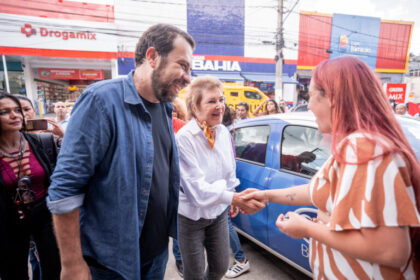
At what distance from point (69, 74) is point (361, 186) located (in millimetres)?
19798

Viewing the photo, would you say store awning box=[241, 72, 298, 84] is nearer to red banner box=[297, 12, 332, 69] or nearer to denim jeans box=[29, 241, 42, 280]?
red banner box=[297, 12, 332, 69]

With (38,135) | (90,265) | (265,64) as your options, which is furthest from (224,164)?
(265,64)

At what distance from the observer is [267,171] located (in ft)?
7.97

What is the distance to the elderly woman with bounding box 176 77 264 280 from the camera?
1.71 metres

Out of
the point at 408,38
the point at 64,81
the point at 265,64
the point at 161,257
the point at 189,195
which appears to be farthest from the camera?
the point at 408,38

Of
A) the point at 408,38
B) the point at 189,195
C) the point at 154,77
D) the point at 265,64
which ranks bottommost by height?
the point at 189,195

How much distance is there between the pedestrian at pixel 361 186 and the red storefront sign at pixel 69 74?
19.1 meters

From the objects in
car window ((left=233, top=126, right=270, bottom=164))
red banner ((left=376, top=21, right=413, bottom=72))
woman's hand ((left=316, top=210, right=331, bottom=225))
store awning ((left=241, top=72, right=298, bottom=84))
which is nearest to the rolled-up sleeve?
woman's hand ((left=316, top=210, right=331, bottom=225))

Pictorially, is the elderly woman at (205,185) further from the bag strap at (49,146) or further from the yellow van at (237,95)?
the yellow van at (237,95)

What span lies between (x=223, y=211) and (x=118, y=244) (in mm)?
A: 1019

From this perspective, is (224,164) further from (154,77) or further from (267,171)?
(154,77)

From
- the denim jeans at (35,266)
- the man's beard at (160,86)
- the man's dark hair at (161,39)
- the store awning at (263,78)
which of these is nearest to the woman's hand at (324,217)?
the man's beard at (160,86)

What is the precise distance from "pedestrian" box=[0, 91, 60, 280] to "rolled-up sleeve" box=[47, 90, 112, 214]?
1311mm

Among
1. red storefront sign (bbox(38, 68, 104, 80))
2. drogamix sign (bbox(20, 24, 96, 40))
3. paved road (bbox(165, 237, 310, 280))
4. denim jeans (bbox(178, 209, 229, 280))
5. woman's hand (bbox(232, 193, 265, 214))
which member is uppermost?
drogamix sign (bbox(20, 24, 96, 40))
